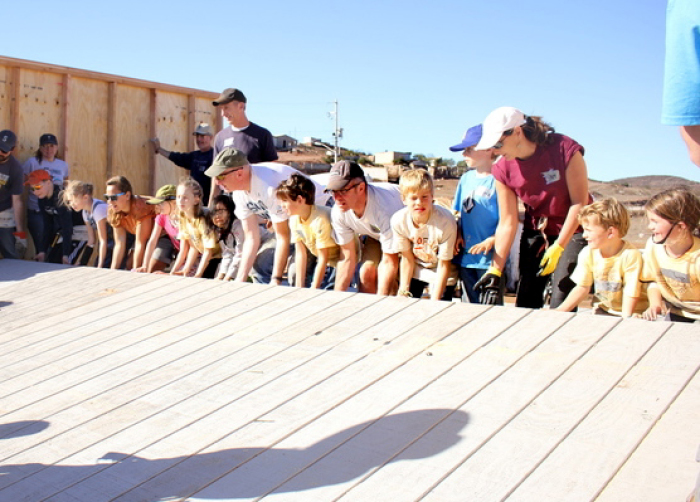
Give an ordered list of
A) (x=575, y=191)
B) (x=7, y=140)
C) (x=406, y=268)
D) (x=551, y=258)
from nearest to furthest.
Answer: (x=575, y=191), (x=551, y=258), (x=406, y=268), (x=7, y=140)

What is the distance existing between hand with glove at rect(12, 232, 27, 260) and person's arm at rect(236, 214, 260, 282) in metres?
4.21

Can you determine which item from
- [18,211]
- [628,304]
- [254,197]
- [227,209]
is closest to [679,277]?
[628,304]

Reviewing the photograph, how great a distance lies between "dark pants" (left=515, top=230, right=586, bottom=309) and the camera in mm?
4680

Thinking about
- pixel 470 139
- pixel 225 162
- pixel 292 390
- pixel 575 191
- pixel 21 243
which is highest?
pixel 470 139

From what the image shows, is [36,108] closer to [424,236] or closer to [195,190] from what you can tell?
[195,190]

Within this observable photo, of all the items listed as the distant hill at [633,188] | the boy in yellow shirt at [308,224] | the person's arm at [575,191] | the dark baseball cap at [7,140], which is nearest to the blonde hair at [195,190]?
the boy in yellow shirt at [308,224]

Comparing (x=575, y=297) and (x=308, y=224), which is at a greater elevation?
(x=308, y=224)

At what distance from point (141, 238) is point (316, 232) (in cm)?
Result: 268

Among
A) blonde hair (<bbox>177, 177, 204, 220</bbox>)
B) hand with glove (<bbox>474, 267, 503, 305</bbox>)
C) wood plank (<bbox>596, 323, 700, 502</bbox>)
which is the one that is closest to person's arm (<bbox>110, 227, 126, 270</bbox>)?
blonde hair (<bbox>177, 177, 204, 220</bbox>)

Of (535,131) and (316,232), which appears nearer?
(535,131)

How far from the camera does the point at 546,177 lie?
15.5ft

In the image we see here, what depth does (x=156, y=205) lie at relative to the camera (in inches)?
309

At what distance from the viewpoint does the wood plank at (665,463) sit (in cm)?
231

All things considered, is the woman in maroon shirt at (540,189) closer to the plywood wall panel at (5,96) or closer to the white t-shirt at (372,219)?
the white t-shirt at (372,219)
